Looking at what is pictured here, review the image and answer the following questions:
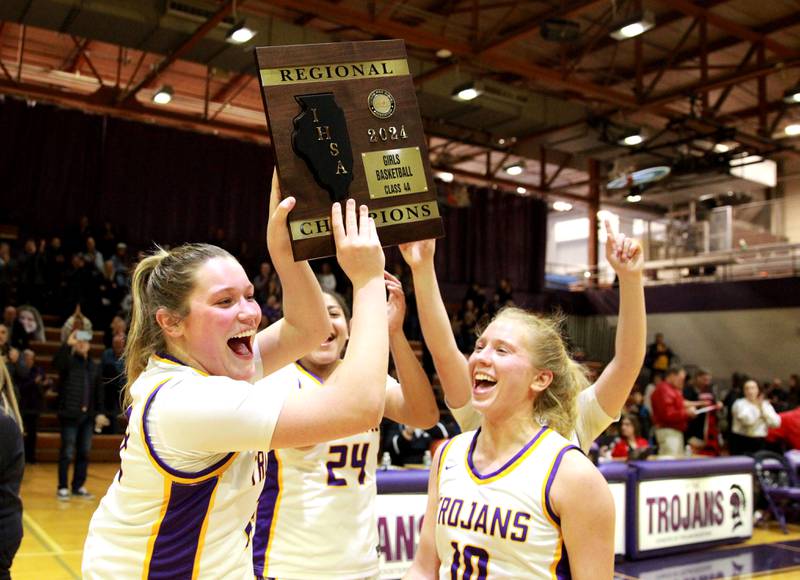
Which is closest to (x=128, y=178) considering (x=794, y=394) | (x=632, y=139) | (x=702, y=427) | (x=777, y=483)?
(x=632, y=139)

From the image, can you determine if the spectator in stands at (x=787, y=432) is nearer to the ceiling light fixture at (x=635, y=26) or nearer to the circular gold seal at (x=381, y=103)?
the ceiling light fixture at (x=635, y=26)

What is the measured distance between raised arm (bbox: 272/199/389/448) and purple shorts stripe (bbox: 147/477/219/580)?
0.25m

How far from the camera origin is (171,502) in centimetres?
157

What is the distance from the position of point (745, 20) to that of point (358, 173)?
566 inches

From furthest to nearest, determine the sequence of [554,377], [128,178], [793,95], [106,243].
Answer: [128,178]
[106,243]
[793,95]
[554,377]

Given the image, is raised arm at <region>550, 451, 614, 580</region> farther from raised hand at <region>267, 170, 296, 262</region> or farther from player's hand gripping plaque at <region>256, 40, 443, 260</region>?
raised hand at <region>267, 170, 296, 262</region>

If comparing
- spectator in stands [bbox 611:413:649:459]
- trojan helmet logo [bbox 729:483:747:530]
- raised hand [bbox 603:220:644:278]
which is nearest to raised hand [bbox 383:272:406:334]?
raised hand [bbox 603:220:644:278]

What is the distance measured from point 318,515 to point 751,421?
8553 millimetres

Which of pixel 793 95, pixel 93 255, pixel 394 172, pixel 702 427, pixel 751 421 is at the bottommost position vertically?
pixel 702 427

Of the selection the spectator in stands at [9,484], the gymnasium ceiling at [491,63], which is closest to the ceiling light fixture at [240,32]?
the gymnasium ceiling at [491,63]

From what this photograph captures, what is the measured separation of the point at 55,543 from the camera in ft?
20.1

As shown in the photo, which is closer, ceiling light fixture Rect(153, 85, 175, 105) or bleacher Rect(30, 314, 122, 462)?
bleacher Rect(30, 314, 122, 462)

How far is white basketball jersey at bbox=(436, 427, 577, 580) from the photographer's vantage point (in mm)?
1898

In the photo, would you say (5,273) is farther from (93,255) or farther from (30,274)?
(93,255)
